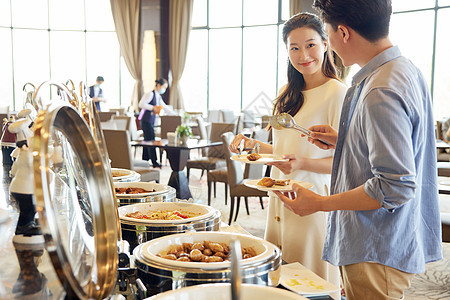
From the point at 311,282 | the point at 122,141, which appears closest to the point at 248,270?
the point at 311,282

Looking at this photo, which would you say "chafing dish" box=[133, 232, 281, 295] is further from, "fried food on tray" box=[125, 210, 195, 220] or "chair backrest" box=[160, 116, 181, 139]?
"chair backrest" box=[160, 116, 181, 139]

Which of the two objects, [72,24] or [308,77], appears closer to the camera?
[308,77]

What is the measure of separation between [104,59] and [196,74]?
7.45 feet

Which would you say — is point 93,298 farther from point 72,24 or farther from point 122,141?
point 72,24

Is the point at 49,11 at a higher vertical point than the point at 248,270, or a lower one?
higher

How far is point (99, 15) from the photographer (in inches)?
460

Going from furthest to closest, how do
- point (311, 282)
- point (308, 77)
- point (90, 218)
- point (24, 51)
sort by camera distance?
point (24, 51) < point (308, 77) < point (311, 282) < point (90, 218)

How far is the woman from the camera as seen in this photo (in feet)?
5.95

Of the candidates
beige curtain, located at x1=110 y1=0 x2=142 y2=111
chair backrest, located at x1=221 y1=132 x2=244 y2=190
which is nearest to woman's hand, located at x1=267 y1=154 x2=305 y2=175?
chair backrest, located at x1=221 y1=132 x2=244 y2=190

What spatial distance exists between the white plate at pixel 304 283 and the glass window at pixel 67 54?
36.2 ft

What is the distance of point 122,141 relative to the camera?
484 cm

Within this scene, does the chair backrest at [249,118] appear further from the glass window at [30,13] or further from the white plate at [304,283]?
the white plate at [304,283]

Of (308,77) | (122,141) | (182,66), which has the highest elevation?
(182,66)

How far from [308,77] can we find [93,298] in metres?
1.49
